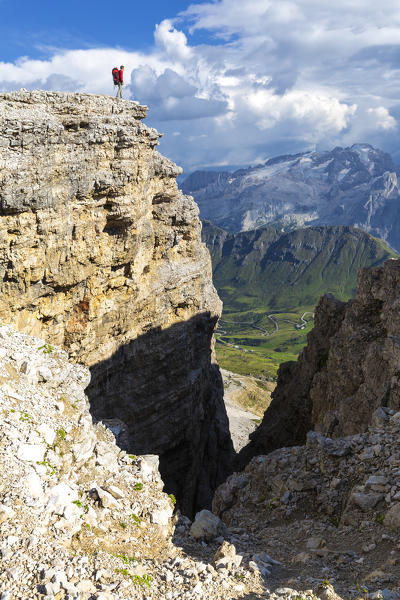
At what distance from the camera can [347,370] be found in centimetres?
5394

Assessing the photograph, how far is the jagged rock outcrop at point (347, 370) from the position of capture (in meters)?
45.1

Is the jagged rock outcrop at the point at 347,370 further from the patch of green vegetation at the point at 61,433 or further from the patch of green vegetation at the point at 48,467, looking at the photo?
the patch of green vegetation at the point at 48,467

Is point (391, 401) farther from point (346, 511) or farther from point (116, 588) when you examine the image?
point (116, 588)

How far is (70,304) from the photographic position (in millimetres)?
54594

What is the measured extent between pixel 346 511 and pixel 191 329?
49322 millimetres

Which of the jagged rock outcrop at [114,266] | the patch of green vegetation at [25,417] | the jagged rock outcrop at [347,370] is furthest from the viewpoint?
the jagged rock outcrop at [114,266]

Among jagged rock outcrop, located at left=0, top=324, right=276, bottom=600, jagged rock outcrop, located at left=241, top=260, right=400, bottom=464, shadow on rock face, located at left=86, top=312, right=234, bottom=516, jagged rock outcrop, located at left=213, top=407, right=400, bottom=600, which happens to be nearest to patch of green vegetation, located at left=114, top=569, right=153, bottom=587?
jagged rock outcrop, located at left=0, top=324, right=276, bottom=600

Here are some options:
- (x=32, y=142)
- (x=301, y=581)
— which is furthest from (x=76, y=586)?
(x=32, y=142)

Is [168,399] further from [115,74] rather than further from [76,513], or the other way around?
[76,513]

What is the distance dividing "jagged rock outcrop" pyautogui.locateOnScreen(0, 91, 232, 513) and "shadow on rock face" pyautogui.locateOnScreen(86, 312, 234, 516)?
0.18 m

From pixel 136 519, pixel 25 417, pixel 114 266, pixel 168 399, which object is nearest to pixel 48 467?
pixel 25 417

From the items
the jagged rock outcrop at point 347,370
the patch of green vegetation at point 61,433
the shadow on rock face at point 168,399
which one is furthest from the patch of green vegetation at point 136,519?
the shadow on rock face at point 168,399

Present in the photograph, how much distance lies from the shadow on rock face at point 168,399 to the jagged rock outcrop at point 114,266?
18 centimetres

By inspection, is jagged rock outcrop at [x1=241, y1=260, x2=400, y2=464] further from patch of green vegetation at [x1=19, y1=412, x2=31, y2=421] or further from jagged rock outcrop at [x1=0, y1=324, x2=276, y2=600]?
patch of green vegetation at [x1=19, y1=412, x2=31, y2=421]
